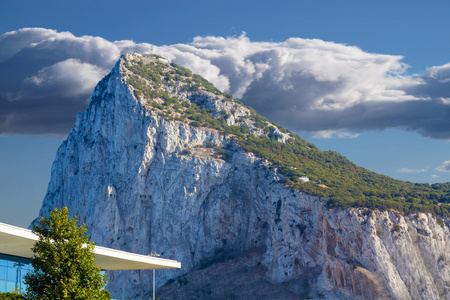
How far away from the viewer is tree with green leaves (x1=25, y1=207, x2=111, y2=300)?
23.6m

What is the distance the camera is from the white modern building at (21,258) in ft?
109

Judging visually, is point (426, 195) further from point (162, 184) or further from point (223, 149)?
point (162, 184)

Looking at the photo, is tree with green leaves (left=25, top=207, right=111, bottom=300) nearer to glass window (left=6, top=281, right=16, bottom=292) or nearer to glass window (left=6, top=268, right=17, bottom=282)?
glass window (left=6, top=281, right=16, bottom=292)

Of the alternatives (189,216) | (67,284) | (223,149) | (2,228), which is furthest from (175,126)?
(67,284)

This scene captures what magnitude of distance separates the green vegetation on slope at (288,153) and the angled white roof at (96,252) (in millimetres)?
53806

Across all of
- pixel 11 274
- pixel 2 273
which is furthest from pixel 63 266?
pixel 11 274

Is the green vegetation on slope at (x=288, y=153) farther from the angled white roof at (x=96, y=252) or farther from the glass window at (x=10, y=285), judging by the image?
the glass window at (x=10, y=285)

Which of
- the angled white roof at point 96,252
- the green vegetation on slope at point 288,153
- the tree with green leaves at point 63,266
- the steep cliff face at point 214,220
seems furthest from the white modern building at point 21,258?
the green vegetation on slope at point 288,153

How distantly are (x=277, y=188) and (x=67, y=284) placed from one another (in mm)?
83550

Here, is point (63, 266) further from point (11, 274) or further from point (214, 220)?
point (214, 220)

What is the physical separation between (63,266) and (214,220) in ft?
281

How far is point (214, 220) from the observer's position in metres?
109

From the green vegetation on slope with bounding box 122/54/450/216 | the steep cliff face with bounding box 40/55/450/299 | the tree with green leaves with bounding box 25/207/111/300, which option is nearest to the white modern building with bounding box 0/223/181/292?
the tree with green leaves with bounding box 25/207/111/300

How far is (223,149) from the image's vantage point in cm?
11900
